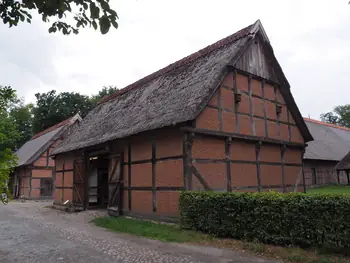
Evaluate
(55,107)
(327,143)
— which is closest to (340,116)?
(327,143)

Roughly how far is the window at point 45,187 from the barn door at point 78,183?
11717mm

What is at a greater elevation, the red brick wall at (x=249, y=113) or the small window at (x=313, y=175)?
the red brick wall at (x=249, y=113)

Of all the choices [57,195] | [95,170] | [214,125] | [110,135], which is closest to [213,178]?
[214,125]

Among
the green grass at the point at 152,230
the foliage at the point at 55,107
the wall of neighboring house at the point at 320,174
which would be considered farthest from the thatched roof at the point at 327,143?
the foliage at the point at 55,107

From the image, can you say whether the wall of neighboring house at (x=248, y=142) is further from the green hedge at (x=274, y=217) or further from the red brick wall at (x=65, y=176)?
A: the red brick wall at (x=65, y=176)

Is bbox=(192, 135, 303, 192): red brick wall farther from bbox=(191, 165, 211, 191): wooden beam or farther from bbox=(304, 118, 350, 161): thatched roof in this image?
bbox=(304, 118, 350, 161): thatched roof

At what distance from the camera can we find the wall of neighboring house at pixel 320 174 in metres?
25.5

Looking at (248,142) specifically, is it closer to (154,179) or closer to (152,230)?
(154,179)

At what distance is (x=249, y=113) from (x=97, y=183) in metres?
8.78

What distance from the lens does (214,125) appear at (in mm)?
10797

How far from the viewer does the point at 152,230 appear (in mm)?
8977

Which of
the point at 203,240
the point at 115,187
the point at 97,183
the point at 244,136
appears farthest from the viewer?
the point at 97,183

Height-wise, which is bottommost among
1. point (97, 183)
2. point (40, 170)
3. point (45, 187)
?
point (45, 187)

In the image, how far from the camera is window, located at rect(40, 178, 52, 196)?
2589 cm
